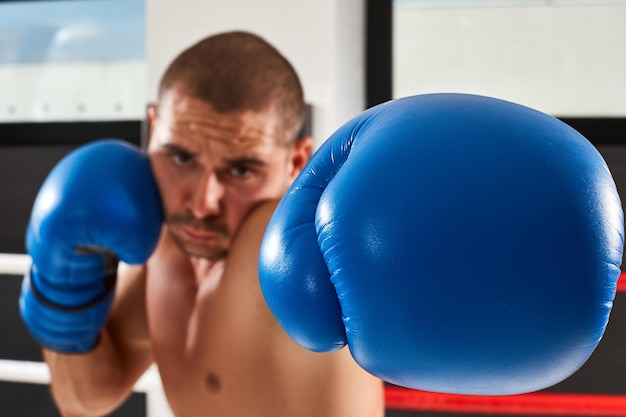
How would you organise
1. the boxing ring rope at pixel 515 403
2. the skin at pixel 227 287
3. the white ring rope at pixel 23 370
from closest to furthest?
1. the skin at pixel 227 287
2. the white ring rope at pixel 23 370
3. the boxing ring rope at pixel 515 403

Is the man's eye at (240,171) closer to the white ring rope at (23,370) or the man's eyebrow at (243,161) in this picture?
the man's eyebrow at (243,161)

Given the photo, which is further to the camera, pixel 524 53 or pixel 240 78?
pixel 524 53

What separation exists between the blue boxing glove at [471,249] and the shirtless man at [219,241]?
0.38 meters

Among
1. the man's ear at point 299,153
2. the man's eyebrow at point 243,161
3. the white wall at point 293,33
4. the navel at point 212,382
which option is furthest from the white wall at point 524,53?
the navel at point 212,382

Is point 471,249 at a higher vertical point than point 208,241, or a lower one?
higher

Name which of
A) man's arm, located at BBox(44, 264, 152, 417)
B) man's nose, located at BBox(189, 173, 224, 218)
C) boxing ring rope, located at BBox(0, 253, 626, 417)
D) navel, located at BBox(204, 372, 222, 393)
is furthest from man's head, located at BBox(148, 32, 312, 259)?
boxing ring rope, located at BBox(0, 253, 626, 417)

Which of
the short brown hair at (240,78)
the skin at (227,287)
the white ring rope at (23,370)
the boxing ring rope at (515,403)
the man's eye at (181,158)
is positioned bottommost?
the boxing ring rope at (515,403)

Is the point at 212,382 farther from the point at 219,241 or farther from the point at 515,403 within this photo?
the point at 515,403

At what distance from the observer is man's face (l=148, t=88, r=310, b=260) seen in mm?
949

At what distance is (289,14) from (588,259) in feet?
4.82

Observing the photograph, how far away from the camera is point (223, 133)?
949 mm

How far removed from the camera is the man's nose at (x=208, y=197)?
944mm

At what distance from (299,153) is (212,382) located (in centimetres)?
41

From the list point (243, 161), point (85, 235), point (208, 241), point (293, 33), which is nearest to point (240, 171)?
point (243, 161)
